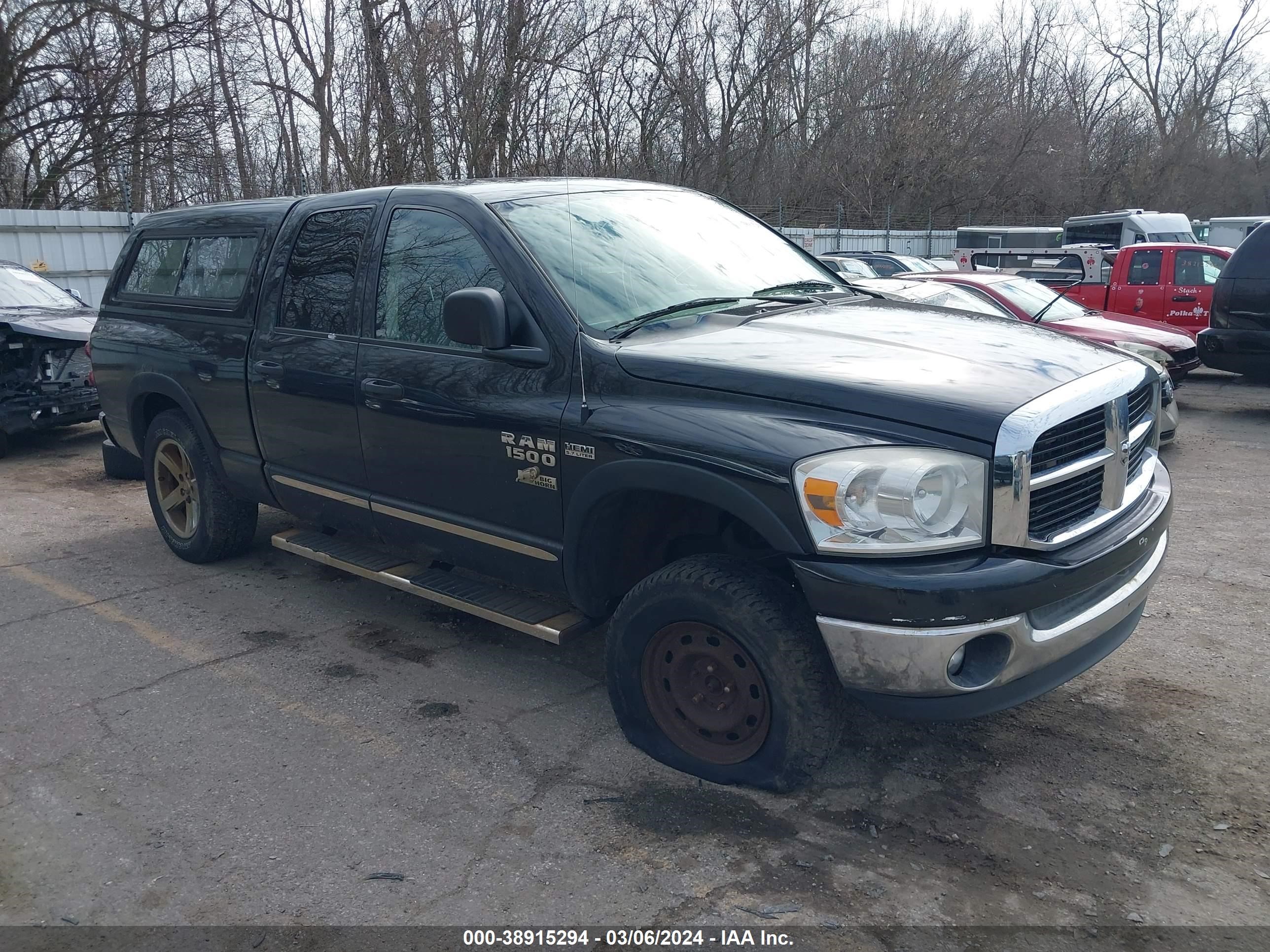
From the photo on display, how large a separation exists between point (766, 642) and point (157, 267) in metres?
4.58

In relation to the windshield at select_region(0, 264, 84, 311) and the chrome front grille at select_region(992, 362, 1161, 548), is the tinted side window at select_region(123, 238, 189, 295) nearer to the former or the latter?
the windshield at select_region(0, 264, 84, 311)

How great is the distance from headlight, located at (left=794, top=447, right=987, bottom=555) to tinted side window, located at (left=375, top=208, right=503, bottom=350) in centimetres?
168

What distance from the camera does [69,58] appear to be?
18844mm

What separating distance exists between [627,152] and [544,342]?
17965 mm

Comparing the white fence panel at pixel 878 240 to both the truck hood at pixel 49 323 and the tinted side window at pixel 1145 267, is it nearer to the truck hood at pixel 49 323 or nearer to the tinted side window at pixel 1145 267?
the tinted side window at pixel 1145 267

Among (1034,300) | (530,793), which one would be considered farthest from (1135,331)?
(530,793)

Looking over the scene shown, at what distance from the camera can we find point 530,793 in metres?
3.55

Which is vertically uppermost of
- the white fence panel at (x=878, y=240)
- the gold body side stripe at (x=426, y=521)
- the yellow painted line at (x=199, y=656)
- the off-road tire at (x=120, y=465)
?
the white fence panel at (x=878, y=240)

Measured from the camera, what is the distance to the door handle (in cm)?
429

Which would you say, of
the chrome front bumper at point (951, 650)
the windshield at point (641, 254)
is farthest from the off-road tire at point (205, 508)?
the chrome front bumper at point (951, 650)

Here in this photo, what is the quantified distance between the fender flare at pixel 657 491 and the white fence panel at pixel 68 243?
13673mm

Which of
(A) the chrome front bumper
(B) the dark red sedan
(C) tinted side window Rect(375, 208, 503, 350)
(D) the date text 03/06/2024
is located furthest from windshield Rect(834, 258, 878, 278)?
(D) the date text 03/06/2024

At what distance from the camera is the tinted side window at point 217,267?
5.34 meters

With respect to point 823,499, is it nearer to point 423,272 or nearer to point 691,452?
point 691,452
